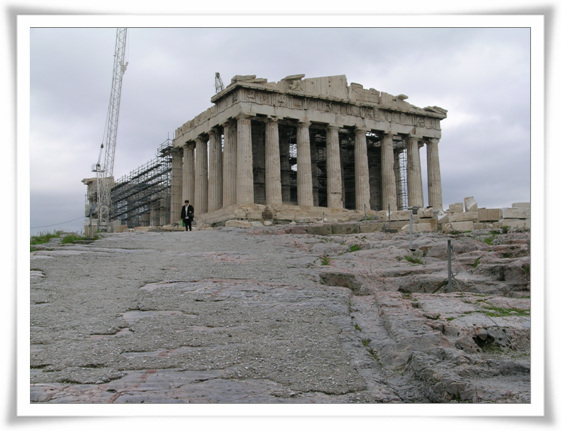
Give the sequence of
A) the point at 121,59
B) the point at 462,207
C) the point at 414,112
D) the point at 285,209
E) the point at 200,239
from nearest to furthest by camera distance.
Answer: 1. the point at 200,239
2. the point at 462,207
3. the point at 285,209
4. the point at 414,112
5. the point at 121,59

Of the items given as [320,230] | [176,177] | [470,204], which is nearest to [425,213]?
[470,204]

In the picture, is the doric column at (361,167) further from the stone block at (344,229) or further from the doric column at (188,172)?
the stone block at (344,229)

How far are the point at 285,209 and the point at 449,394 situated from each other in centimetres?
3195

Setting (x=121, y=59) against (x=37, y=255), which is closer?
(x=37, y=255)

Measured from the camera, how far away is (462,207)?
25875 millimetres

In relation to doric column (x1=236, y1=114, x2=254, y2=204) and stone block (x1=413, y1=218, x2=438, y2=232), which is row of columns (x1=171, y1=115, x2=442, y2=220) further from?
stone block (x1=413, y1=218, x2=438, y2=232)

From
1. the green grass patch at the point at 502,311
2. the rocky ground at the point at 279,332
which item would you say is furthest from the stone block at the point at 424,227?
the green grass patch at the point at 502,311

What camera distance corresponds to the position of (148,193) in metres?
62.7

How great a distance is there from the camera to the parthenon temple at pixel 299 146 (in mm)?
38906

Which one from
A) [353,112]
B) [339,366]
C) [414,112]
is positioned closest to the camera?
[339,366]

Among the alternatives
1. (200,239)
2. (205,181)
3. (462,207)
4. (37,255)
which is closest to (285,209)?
(205,181)
